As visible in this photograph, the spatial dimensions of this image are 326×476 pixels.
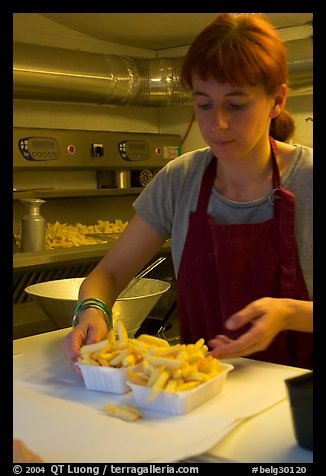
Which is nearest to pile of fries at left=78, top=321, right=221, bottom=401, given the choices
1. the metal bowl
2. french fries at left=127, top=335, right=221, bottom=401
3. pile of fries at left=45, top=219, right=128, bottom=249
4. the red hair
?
french fries at left=127, top=335, right=221, bottom=401

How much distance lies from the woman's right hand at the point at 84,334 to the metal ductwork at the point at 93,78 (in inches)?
67.9

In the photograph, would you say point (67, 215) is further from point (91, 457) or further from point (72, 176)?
point (91, 457)

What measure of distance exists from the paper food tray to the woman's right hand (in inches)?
8.2

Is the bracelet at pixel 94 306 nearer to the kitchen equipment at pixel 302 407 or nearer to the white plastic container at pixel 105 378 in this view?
the white plastic container at pixel 105 378

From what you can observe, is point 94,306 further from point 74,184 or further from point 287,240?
point 74,184

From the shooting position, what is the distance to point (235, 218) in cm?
135

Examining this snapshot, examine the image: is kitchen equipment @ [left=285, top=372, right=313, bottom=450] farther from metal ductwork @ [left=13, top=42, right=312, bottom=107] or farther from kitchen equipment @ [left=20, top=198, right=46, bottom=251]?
metal ductwork @ [left=13, top=42, right=312, bottom=107]

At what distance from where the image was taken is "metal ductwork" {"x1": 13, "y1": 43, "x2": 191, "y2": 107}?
9.21 ft

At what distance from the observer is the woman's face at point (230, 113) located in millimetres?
1190

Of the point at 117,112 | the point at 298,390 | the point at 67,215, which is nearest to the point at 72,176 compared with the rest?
the point at 67,215

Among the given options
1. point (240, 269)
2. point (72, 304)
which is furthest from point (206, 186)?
point (72, 304)

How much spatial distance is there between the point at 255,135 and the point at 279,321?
1.25 feet

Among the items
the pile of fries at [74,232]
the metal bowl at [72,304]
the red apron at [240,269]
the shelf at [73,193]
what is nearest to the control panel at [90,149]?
the shelf at [73,193]
